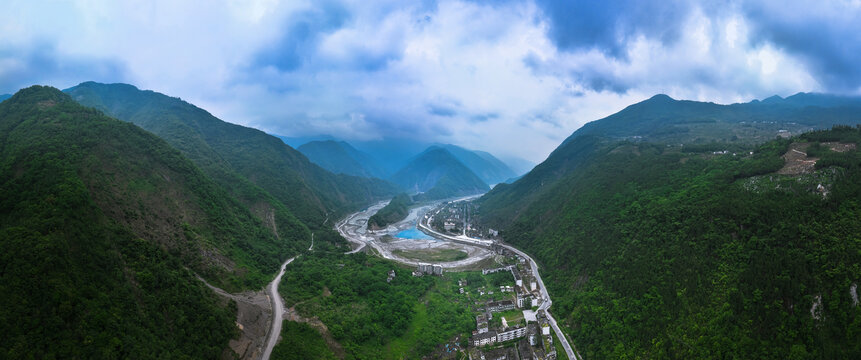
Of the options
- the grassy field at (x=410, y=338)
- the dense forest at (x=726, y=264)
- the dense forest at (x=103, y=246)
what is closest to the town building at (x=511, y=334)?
the dense forest at (x=726, y=264)

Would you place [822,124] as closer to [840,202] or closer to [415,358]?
[840,202]

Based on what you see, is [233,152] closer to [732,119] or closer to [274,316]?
[274,316]

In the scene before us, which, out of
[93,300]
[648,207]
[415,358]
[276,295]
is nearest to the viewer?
[93,300]

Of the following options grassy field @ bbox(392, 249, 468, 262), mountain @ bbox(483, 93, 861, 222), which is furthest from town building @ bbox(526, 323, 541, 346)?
Answer: mountain @ bbox(483, 93, 861, 222)

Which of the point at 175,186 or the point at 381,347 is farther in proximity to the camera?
the point at 175,186

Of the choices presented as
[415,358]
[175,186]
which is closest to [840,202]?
[415,358]
